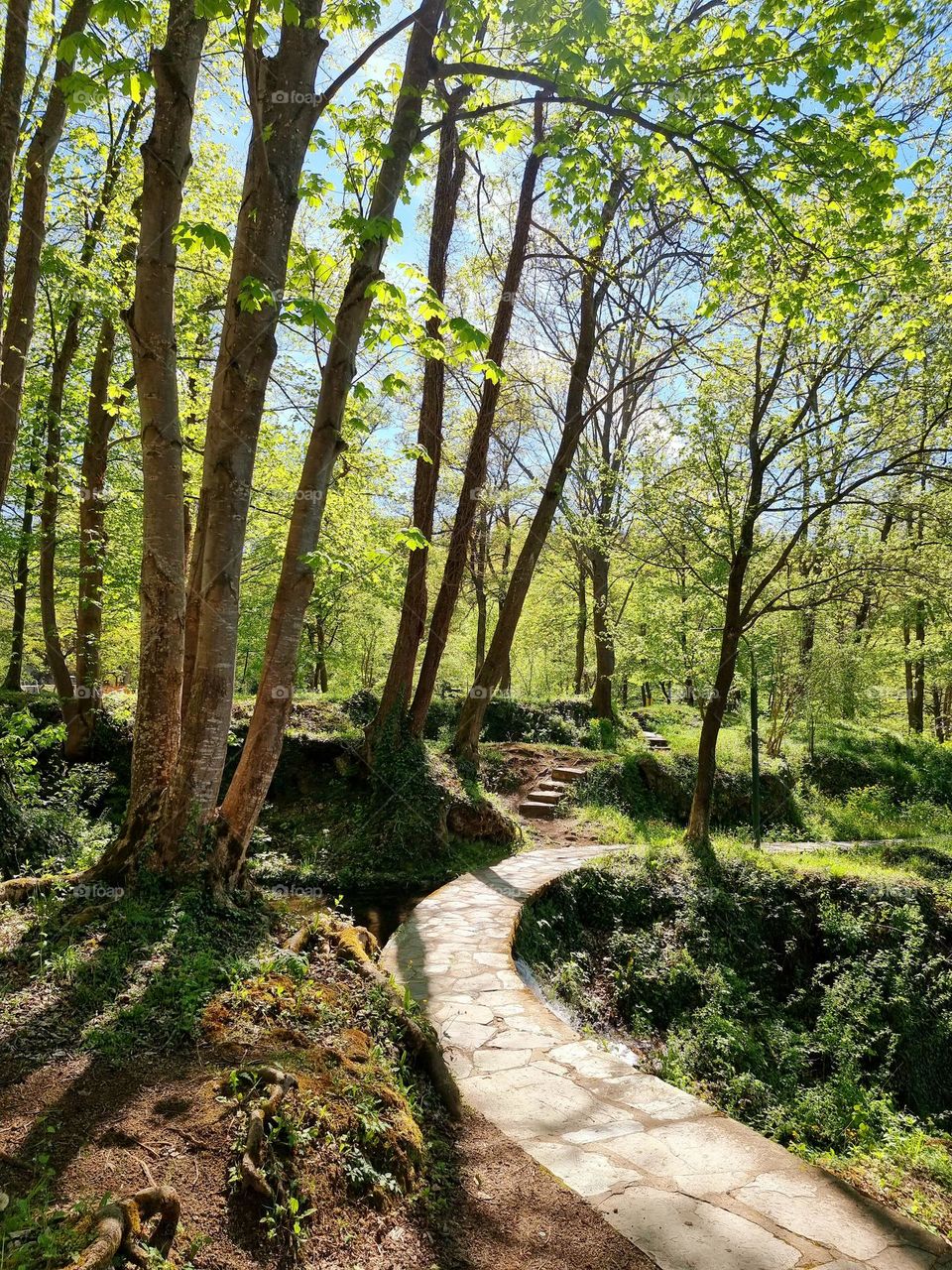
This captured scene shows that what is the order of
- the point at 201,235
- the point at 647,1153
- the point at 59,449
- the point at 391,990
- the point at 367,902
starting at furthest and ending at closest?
the point at 59,449
the point at 367,902
the point at 391,990
the point at 201,235
the point at 647,1153

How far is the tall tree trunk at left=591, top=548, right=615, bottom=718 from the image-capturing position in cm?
1762

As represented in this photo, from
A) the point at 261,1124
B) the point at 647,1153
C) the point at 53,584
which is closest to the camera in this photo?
the point at 261,1124

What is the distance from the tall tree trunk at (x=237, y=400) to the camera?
444cm

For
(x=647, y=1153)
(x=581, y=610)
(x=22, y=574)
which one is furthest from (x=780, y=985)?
(x=581, y=610)

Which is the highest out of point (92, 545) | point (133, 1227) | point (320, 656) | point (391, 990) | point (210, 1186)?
point (92, 545)

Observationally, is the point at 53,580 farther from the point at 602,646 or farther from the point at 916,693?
the point at 916,693

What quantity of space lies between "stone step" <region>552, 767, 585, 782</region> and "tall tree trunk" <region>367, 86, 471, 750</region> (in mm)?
3964

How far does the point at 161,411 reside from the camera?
4.58 m

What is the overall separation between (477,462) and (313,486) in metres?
6.15

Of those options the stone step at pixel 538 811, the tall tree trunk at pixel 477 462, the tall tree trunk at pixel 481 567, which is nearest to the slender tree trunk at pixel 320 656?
the tall tree trunk at pixel 481 567

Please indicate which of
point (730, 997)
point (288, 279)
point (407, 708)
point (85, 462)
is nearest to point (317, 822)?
point (407, 708)

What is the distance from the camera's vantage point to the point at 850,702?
679 inches

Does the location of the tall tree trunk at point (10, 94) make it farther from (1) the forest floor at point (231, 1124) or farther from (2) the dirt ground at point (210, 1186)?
(2) the dirt ground at point (210, 1186)

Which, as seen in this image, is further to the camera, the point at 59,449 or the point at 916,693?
the point at 916,693
